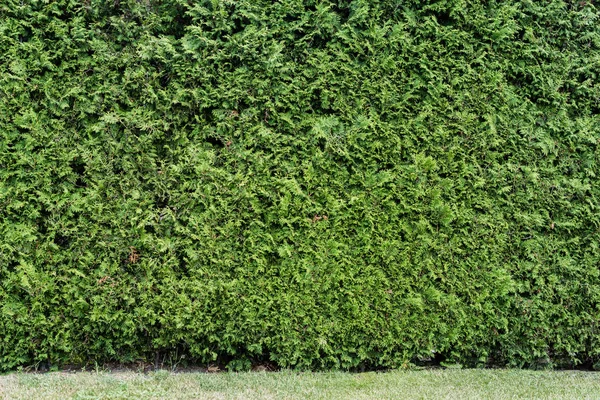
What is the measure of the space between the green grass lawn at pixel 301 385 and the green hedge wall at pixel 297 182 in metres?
0.25

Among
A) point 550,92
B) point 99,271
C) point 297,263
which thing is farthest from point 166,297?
point 550,92

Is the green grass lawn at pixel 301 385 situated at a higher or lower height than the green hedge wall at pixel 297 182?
lower

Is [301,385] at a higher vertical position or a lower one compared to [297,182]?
lower

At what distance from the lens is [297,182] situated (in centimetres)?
411

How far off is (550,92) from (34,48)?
15.5ft

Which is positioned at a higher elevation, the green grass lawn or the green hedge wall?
the green hedge wall

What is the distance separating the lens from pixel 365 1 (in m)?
4.13

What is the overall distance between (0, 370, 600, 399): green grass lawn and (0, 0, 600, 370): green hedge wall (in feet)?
0.82

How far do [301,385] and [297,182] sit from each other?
5.63ft

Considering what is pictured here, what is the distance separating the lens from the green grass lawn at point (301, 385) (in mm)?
3463

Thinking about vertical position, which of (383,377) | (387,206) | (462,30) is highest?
(462,30)

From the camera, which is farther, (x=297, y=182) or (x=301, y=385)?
(x=297, y=182)

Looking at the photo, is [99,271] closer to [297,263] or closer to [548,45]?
[297,263]

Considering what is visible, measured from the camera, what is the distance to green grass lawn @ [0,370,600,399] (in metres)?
3.46
